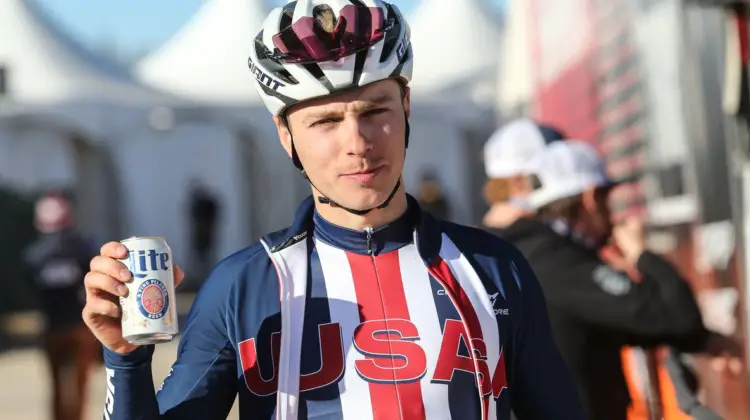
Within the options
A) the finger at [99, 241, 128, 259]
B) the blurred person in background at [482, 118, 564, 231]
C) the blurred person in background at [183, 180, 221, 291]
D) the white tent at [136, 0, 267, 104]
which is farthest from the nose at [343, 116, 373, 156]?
the white tent at [136, 0, 267, 104]

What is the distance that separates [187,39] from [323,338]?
27.0 meters

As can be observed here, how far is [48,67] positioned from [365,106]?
66.9 feet

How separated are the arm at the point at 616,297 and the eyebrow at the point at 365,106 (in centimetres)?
162

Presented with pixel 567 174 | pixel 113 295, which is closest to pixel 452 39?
pixel 567 174

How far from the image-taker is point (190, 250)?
2425 centimetres

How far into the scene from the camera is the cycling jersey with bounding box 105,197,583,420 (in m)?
2.46

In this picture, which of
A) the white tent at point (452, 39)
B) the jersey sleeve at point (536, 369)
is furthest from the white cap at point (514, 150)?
the white tent at point (452, 39)

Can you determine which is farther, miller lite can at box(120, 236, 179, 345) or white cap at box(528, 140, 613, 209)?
white cap at box(528, 140, 613, 209)

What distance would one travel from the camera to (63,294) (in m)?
9.18

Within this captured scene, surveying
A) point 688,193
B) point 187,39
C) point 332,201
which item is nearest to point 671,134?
point 688,193

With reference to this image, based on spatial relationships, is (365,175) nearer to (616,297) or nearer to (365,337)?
(365,337)

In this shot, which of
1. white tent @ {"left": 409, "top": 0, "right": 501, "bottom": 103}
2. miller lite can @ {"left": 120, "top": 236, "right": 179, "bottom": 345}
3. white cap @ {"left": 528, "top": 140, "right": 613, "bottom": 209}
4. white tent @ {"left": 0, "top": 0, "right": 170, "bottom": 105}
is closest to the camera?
miller lite can @ {"left": 120, "top": 236, "right": 179, "bottom": 345}

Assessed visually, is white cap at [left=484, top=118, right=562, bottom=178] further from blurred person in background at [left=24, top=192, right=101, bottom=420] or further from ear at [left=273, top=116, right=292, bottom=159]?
blurred person in background at [left=24, top=192, right=101, bottom=420]

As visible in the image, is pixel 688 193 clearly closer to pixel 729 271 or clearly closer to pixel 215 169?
pixel 729 271
